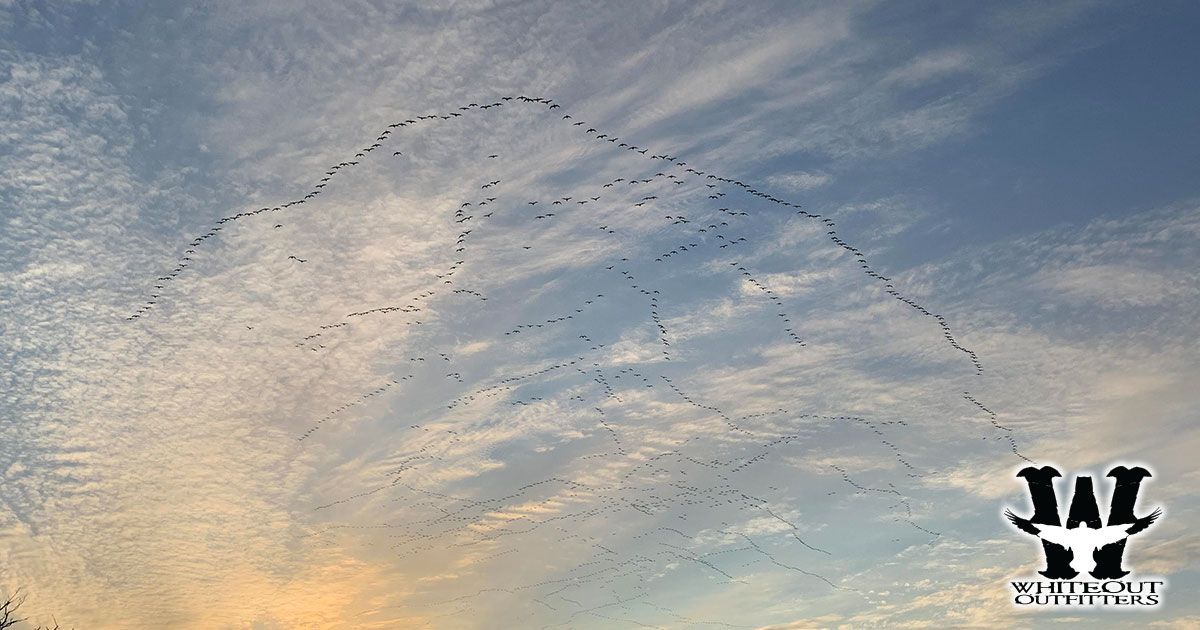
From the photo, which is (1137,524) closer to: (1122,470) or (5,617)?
(1122,470)

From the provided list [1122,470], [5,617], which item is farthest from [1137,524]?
[5,617]

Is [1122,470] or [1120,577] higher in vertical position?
[1122,470]

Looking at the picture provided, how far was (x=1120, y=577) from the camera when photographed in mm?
95438

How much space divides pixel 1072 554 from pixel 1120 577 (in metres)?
4.46

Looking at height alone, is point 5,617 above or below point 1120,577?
below

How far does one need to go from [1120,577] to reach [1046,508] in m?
8.91

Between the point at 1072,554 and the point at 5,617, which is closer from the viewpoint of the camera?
the point at 1072,554

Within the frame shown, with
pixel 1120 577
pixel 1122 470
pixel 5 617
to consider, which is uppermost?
pixel 1122 470

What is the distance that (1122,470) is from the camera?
314 feet

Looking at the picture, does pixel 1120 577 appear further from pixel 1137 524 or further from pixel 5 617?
pixel 5 617

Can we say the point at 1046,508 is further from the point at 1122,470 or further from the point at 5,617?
the point at 5,617

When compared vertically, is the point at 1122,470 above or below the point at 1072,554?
above

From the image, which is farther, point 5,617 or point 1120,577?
point 5,617

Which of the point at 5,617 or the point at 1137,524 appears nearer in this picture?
the point at 1137,524
